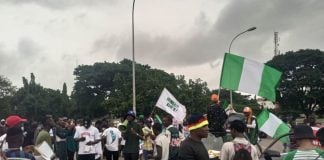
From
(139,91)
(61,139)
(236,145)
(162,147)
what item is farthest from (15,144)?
(139,91)

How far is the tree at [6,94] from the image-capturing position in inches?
3202

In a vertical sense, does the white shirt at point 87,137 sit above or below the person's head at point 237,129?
above

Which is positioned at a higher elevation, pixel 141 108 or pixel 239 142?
pixel 141 108

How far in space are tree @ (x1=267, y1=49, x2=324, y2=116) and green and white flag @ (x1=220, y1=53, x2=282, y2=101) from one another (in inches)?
2291

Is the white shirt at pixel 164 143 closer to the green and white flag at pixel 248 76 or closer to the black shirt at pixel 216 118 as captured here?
the black shirt at pixel 216 118

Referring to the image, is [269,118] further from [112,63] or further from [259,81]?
[112,63]

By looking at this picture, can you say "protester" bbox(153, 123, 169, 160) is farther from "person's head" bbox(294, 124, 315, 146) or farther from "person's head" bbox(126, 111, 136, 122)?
"person's head" bbox(294, 124, 315, 146)

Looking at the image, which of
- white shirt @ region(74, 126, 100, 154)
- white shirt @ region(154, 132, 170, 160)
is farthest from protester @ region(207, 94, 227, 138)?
white shirt @ region(74, 126, 100, 154)

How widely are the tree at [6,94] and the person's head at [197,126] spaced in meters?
77.3

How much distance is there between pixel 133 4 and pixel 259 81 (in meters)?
17.1

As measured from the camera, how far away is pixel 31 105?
86.8 meters

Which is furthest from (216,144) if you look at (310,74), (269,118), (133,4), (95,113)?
(95,113)

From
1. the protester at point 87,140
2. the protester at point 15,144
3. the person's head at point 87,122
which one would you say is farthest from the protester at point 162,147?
the person's head at point 87,122

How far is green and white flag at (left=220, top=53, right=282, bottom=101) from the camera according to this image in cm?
1034
